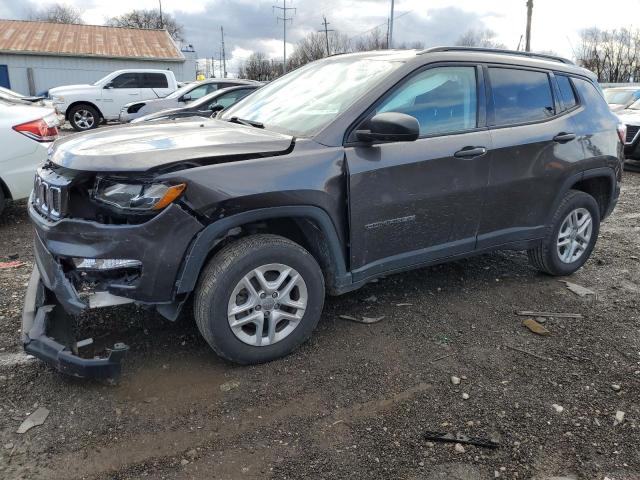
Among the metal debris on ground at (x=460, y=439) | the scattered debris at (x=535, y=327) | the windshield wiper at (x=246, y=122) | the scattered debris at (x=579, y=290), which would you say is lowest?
the scattered debris at (x=579, y=290)

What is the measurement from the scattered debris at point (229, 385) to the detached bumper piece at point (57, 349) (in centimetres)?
56

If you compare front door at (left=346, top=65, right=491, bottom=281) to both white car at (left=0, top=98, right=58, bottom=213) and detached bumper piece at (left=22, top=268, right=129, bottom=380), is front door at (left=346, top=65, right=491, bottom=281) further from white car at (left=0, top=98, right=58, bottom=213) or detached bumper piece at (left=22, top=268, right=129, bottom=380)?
white car at (left=0, top=98, right=58, bottom=213)

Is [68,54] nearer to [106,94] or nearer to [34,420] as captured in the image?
[106,94]

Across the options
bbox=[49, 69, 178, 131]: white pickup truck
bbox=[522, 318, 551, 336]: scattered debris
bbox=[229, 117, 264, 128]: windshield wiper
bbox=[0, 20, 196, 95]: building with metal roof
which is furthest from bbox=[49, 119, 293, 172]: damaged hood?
bbox=[0, 20, 196, 95]: building with metal roof

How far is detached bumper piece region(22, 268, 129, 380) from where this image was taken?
2609mm

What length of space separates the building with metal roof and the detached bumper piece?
33.9 metres

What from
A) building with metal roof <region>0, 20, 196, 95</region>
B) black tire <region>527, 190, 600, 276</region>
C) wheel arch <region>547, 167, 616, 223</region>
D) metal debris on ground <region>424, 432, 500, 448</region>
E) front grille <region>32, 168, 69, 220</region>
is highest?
building with metal roof <region>0, 20, 196, 95</region>

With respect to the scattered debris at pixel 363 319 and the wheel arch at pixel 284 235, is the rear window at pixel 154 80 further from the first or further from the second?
the wheel arch at pixel 284 235

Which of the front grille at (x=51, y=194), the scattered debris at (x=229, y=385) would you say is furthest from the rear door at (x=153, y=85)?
the scattered debris at (x=229, y=385)

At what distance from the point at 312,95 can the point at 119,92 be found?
1578 cm

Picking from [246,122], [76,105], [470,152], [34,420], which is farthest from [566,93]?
[76,105]

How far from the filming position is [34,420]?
8.66 ft

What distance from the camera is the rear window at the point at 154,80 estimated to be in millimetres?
18000

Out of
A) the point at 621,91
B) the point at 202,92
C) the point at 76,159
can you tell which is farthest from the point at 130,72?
the point at 76,159
